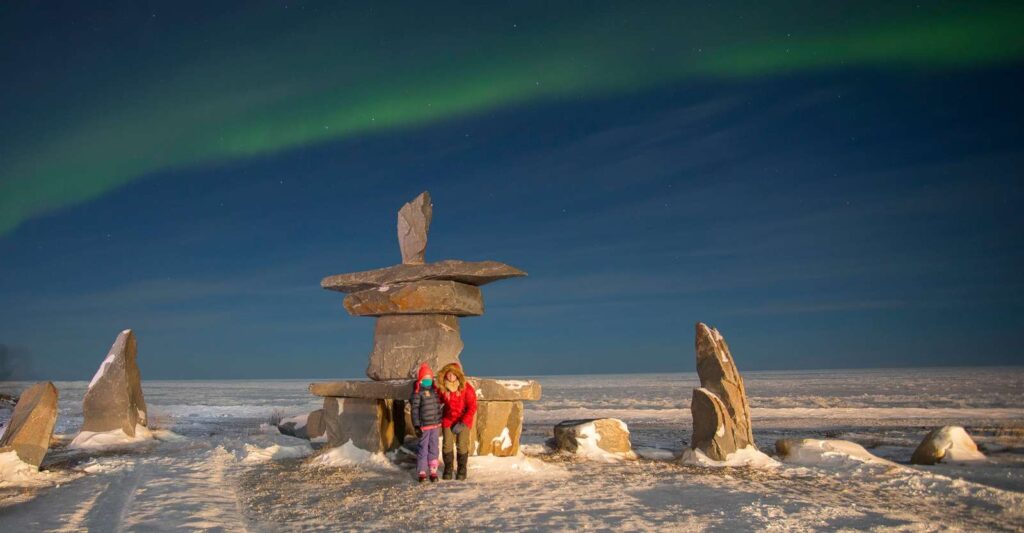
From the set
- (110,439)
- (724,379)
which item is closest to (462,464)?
(724,379)

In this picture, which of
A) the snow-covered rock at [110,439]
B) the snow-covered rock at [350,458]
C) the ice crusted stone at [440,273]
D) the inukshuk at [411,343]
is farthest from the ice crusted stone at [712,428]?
the snow-covered rock at [110,439]

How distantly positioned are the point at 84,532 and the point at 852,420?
70.4 ft

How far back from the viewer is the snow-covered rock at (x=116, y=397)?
658 inches

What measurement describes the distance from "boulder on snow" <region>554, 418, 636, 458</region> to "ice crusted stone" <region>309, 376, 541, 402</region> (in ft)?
5.48

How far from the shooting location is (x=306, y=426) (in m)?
17.9

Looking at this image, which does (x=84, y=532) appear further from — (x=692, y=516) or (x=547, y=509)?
(x=692, y=516)

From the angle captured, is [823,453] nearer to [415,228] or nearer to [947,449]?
[947,449]

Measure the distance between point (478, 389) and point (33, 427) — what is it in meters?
7.25

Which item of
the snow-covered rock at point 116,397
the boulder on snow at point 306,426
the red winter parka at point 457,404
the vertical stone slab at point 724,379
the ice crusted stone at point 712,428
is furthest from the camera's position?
the snow-covered rock at point 116,397

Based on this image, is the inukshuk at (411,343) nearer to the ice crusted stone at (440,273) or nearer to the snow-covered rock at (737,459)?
the ice crusted stone at (440,273)

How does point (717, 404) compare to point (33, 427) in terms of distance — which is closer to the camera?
point (33, 427)

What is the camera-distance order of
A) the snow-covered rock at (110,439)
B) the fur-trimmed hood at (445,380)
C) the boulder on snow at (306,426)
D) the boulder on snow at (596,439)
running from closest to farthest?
the fur-trimmed hood at (445,380) → the boulder on snow at (596,439) → the snow-covered rock at (110,439) → the boulder on snow at (306,426)

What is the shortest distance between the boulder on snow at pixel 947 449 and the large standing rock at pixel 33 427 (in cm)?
1488

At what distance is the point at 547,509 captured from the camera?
306 inches
